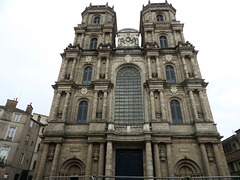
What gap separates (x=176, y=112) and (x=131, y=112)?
18.2 ft

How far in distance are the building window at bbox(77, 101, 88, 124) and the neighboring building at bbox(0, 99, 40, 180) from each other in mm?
16654

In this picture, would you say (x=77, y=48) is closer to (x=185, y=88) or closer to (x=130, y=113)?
(x=130, y=113)

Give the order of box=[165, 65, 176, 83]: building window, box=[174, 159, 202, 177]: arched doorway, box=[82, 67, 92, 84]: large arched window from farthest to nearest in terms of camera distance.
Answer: box=[82, 67, 92, 84]: large arched window < box=[165, 65, 176, 83]: building window < box=[174, 159, 202, 177]: arched doorway

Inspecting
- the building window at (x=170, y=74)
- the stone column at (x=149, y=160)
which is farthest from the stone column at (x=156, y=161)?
the building window at (x=170, y=74)

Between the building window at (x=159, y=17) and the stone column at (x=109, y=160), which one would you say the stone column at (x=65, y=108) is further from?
the building window at (x=159, y=17)

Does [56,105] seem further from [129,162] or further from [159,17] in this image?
[159,17]

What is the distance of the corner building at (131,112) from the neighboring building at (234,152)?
1480 cm

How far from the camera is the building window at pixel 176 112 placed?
2007 centimetres

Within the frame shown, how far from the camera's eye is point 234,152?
29406mm

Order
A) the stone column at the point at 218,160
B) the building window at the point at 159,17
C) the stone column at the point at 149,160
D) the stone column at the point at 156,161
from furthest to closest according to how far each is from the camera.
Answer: the building window at the point at 159,17 < the stone column at the point at 156,161 < the stone column at the point at 218,160 < the stone column at the point at 149,160

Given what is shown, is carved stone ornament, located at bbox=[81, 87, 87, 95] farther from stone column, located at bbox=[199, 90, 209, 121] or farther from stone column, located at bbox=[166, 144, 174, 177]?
stone column, located at bbox=[199, 90, 209, 121]

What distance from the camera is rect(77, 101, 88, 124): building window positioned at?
20.6 meters

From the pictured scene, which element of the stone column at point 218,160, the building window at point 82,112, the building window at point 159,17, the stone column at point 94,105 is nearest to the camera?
the stone column at point 218,160

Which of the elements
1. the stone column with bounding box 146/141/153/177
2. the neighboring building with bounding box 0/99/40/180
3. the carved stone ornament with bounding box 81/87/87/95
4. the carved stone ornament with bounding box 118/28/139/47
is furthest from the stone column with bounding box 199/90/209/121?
the neighboring building with bounding box 0/99/40/180
